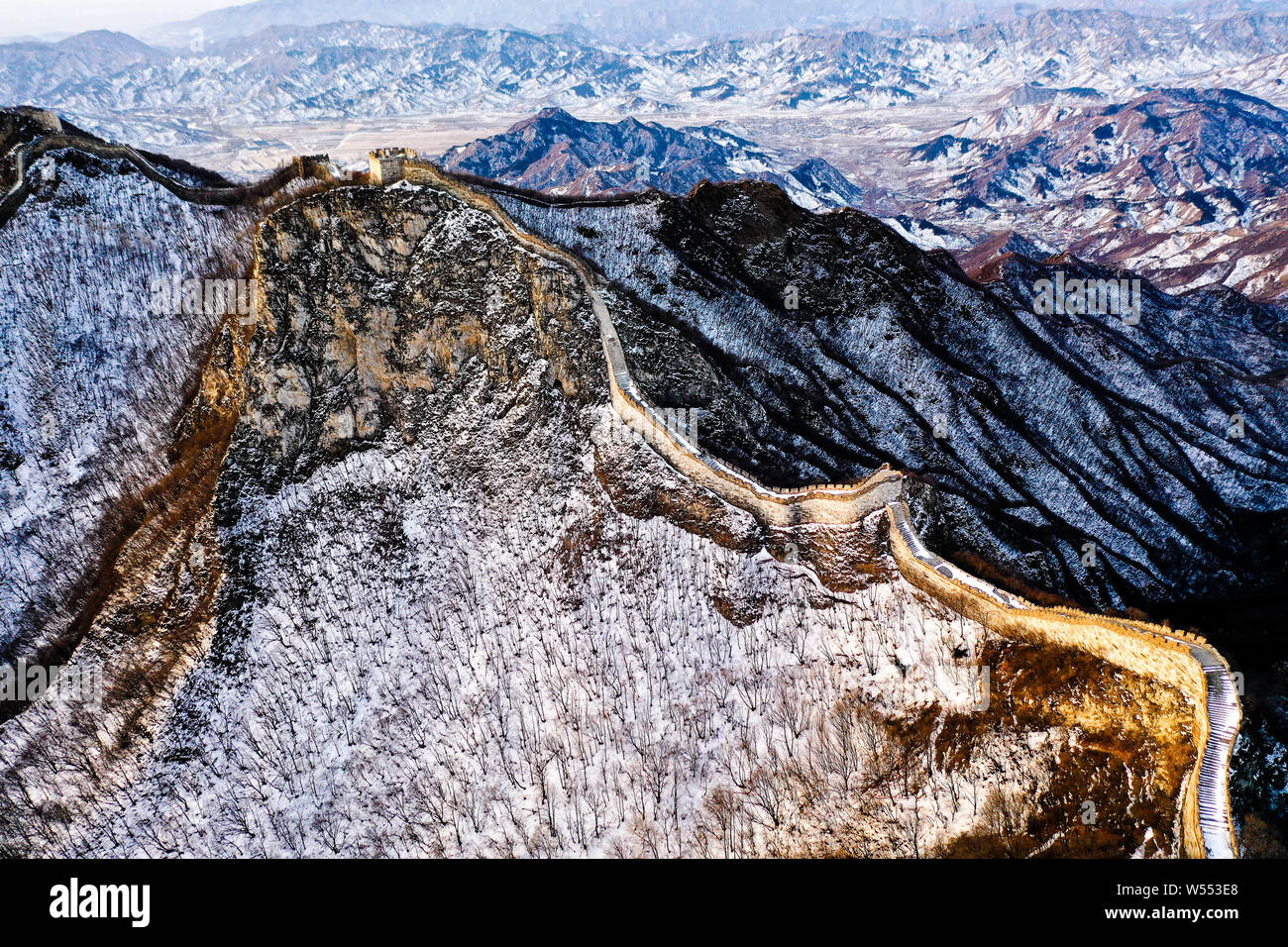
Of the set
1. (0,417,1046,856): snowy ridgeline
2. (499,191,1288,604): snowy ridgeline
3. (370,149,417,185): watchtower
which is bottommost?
(0,417,1046,856): snowy ridgeline

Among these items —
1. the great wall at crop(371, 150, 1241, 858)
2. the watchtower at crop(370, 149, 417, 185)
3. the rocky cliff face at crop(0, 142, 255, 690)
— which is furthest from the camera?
the watchtower at crop(370, 149, 417, 185)

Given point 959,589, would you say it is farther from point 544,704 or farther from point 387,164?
point 387,164

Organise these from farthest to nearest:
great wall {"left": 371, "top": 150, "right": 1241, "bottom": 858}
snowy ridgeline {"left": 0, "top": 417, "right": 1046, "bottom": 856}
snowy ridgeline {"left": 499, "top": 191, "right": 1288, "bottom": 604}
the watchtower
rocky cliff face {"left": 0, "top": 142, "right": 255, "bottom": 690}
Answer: snowy ridgeline {"left": 499, "top": 191, "right": 1288, "bottom": 604} < the watchtower < rocky cliff face {"left": 0, "top": 142, "right": 255, "bottom": 690} < snowy ridgeline {"left": 0, "top": 417, "right": 1046, "bottom": 856} < great wall {"left": 371, "top": 150, "right": 1241, "bottom": 858}

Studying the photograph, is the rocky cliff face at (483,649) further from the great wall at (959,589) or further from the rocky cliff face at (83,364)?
the rocky cliff face at (83,364)

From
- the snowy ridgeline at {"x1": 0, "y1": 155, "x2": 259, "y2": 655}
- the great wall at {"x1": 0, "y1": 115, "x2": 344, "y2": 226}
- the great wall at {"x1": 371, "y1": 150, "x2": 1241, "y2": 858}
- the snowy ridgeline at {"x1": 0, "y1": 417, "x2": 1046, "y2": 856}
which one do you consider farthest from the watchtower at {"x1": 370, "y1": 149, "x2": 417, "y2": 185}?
the snowy ridgeline at {"x1": 0, "y1": 417, "x2": 1046, "y2": 856}

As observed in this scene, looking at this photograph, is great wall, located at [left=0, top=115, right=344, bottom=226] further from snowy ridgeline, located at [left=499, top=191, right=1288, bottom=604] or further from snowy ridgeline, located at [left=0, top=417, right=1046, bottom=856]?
snowy ridgeline, located at [left=0, top=417, right=1046, bottom=856]

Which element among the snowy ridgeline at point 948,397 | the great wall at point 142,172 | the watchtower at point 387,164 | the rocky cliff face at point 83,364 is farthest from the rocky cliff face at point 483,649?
the great wall at point 142,172
